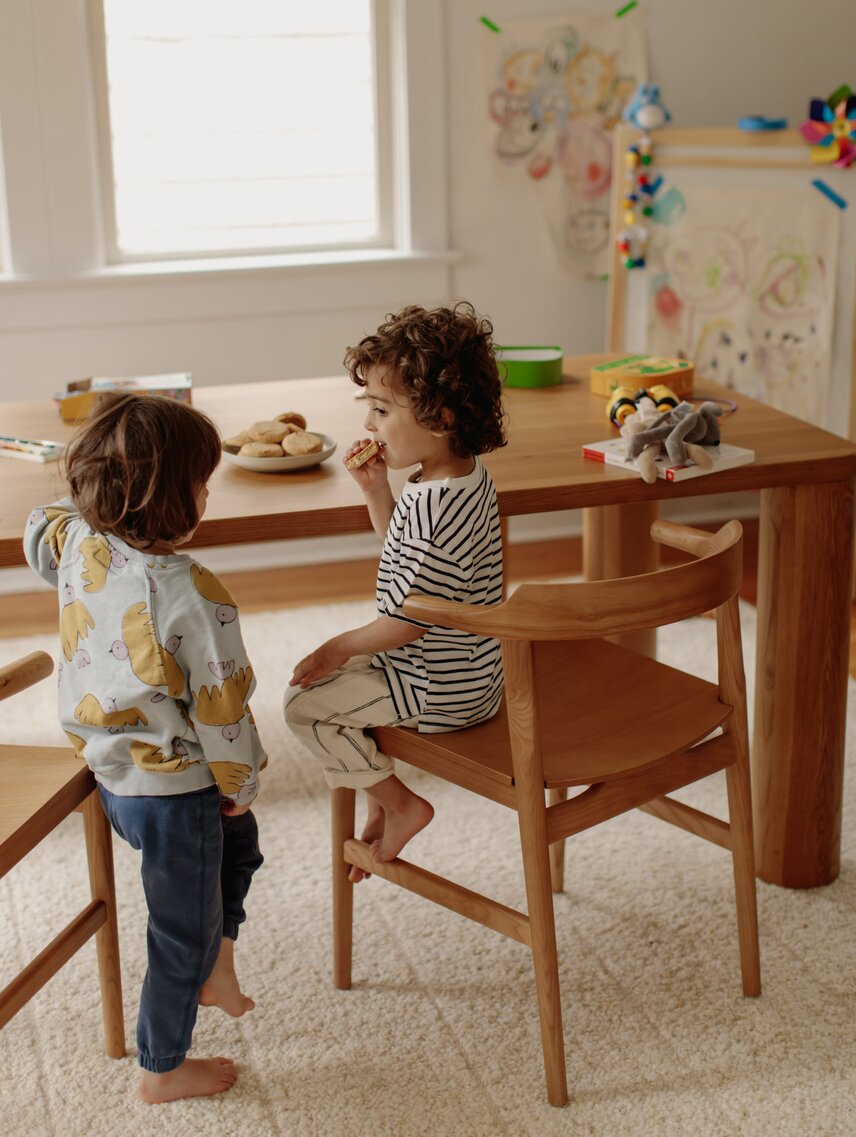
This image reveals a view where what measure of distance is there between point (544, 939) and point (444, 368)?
75 cm

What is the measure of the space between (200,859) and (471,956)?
0.62 metres

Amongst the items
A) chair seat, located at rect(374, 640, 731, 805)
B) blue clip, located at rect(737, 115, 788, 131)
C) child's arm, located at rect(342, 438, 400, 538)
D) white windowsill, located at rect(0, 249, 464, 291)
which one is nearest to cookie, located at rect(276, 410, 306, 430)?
child's arm, located at rect(342, 438, 400, 538)

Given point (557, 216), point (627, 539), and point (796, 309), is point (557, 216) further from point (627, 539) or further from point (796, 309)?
point (627, 539)

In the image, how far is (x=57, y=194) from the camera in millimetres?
3428

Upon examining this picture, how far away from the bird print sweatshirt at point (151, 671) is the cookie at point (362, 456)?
1.13ft

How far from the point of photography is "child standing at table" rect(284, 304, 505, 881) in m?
1.65

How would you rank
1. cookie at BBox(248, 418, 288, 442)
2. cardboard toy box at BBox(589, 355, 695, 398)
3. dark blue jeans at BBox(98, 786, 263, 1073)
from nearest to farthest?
dark blue jeans at BBox(98, 786, 263, 1073)
cookie at BBox(248, 418, 288, 442)
cardboard toy box at BBox(589, 355, 695, 398)

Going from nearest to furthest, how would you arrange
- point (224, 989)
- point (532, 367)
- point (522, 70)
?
point (224, 989) → point (532, 367) → point (522, 70)

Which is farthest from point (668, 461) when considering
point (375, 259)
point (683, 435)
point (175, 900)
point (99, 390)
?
point (375, 259)

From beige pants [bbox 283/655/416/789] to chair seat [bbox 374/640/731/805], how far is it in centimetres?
3

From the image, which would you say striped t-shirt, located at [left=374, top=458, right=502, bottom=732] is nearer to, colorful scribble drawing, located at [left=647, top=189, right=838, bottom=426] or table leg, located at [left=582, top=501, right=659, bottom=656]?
table leg, located at [left=582, top=501, right=659, bottom=656]

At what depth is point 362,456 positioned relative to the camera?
5.80 feet

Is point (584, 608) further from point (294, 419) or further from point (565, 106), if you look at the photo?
point (565, 106)

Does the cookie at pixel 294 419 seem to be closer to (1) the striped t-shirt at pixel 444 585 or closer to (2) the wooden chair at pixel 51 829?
(1) the striped t-shirt at pixel 444 585
